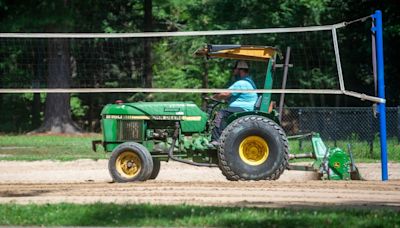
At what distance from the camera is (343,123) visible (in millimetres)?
25609

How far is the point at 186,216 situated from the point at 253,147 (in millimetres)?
5488

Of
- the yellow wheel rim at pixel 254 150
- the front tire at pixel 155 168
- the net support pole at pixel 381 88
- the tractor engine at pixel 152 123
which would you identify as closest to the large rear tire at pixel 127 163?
the tractor engine at pixel 152 123

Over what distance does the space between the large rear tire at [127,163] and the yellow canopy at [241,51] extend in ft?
6.57

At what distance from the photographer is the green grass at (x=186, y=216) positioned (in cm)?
964

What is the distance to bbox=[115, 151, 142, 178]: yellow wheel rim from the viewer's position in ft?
51.7

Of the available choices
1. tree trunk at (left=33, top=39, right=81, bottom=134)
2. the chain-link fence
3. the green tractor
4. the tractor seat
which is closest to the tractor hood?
the green tractor

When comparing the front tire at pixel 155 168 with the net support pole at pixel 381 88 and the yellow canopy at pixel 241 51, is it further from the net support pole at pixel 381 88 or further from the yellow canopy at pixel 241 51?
the net support pole at pixel 381 88

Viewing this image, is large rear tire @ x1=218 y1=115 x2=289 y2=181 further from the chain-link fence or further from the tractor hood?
the chain-link fence

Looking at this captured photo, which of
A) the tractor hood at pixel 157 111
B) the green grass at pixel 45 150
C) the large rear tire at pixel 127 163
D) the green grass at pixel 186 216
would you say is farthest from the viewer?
the green grass at pixel 45 150

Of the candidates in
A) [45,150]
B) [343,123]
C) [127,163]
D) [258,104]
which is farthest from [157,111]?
[45,150]

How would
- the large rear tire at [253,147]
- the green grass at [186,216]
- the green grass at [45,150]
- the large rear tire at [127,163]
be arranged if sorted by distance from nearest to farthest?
1. the green grass at [186,216]
2. the large rear tire at [253,147]
3. the large rear tire at [127,163]
4. the green grass at [45,150]

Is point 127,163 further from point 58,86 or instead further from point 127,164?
point 58,86

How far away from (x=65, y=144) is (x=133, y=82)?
8.93 m

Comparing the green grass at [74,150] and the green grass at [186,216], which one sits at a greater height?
the green grass at [186,216]
